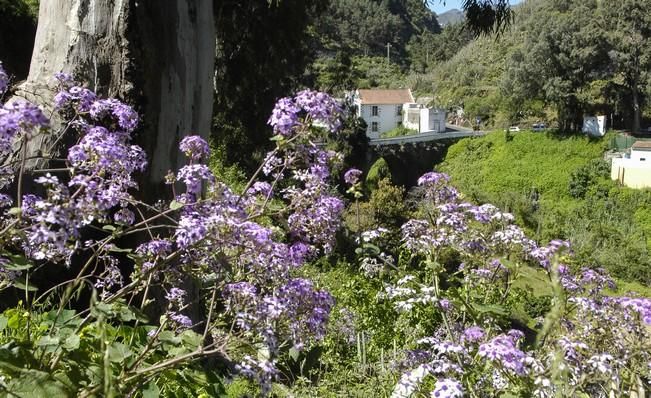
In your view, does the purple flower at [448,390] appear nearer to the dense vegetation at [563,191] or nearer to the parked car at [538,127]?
the dense vegetation at [563,191]

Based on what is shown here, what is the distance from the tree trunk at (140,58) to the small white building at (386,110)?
40626mm

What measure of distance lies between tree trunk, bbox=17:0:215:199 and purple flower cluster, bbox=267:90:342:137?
1697 mm

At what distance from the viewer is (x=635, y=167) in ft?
88.7

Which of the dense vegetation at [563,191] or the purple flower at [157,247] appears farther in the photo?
the dense vegetation at [563,191]

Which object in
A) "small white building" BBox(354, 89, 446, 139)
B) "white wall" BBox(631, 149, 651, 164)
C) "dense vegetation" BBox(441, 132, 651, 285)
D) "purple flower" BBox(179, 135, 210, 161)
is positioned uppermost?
"small white building" BBox(354, 89, 446, 139)

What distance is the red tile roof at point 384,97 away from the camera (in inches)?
1762

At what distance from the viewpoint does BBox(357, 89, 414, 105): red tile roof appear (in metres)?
44.8

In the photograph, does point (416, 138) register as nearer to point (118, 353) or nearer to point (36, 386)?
point (118, 353)

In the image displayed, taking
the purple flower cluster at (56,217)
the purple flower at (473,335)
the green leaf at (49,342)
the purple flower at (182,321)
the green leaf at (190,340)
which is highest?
the purple flower cluster at (56,217)

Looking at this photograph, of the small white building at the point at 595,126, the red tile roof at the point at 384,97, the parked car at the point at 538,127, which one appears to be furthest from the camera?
the red tile roof at the point at 384,97

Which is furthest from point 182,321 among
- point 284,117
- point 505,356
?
point 505,356

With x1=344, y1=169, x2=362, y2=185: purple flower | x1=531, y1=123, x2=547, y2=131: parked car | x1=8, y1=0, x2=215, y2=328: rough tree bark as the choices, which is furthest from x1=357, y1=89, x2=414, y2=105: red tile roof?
x1=344, y1=169, x2=362, y2=185: purple flower

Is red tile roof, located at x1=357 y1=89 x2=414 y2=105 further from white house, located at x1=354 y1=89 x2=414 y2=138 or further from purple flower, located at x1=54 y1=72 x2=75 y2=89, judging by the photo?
purple flower, located at x1=54 y1=72 x2=75 y2=89

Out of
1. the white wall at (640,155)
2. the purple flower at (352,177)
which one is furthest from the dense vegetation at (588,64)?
the purple flower at (352,177)
